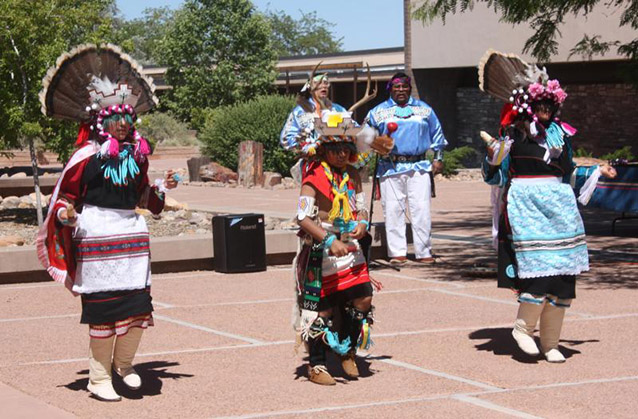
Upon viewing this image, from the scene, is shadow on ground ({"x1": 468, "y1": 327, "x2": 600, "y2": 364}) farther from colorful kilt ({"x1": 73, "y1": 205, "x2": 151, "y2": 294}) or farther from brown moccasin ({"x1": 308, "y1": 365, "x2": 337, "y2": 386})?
colorful kilt ({"x1": 73, "y1": 205, "x2": 151, "y2": 294})

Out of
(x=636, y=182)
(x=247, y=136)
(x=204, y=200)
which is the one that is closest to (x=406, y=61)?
(x=247, y=136)

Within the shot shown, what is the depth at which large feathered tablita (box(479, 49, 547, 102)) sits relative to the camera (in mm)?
9195

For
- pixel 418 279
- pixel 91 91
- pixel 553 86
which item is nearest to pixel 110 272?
pixel 91 91

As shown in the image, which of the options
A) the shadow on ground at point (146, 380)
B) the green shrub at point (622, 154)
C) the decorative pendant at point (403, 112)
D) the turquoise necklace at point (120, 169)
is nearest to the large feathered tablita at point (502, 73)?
the turquoise necklace at point (120, 169)

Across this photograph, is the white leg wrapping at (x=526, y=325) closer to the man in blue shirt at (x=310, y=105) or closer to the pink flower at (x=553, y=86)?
the pink flower at (x=553, y=86)

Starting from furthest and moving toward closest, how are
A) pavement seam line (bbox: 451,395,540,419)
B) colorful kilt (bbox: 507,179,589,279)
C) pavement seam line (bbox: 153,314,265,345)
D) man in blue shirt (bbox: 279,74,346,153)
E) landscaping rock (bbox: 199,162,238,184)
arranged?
landscaping rock (bbox: 199,162,238,184) → man in blue shirt (bbox: 279,74,346,153) → pavement seam line (bbox: 153,314,265,345) → colorful kilt (bbox: 507,179,589,279) → pavement seam line (bbox: 451,395,540,419)

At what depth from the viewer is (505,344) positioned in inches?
370

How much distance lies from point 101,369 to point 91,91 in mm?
1830

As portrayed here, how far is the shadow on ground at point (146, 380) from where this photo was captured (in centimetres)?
793

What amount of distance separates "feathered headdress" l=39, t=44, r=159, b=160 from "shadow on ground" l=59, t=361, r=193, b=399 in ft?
5.00

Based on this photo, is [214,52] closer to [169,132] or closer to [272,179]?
[169,132]

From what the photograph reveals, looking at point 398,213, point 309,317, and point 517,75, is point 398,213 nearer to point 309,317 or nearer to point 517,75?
point 517,75

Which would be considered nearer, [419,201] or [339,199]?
[339,199]

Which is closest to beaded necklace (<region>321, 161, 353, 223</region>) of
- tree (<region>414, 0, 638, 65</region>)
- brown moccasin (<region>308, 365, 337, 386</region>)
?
brown moccasin (<region>308, 365, 337, 386</region>)
